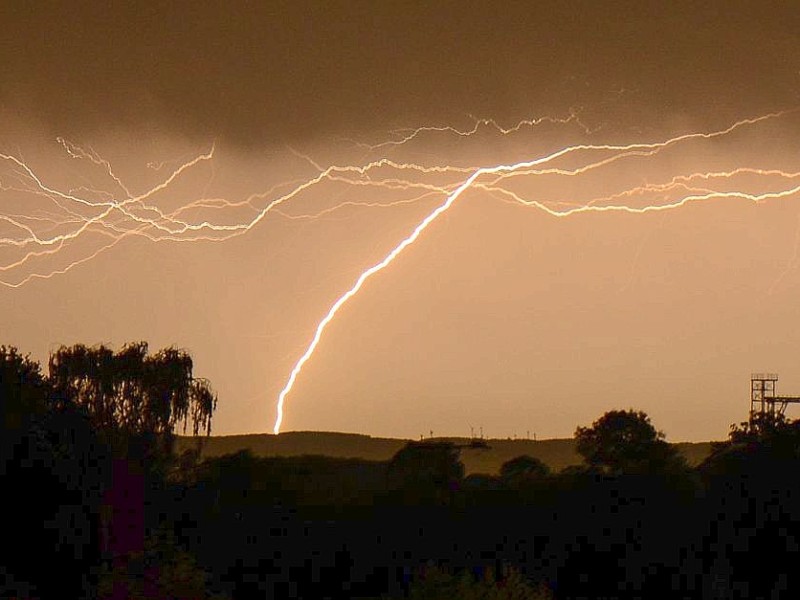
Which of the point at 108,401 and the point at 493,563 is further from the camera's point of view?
the point at 108,401

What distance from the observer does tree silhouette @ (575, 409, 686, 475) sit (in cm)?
10850

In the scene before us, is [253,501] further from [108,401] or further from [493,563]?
[493,563]

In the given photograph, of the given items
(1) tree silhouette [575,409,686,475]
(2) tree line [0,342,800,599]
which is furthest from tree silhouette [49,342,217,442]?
(1) tree silhouette [575,409,686,475]

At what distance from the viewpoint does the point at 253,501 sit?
65.8 metres

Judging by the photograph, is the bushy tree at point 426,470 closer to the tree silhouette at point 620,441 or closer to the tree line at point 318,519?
the tree line at point 318,519

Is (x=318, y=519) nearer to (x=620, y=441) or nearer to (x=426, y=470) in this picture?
(x=426, y=470)

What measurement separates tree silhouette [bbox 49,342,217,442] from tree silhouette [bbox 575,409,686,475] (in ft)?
106

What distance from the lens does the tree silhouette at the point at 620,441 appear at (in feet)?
356

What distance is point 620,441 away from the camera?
116 meters

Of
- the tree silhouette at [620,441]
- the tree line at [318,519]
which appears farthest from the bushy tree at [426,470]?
the tree silhouette at [620,441]

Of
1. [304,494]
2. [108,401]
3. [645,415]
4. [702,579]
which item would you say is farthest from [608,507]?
[645,415]

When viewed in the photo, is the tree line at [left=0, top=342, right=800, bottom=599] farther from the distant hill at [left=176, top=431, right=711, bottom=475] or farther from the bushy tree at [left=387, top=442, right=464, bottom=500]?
the distant hill at [left=176, top=431, right=711, bottom=475]

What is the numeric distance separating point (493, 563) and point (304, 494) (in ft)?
119

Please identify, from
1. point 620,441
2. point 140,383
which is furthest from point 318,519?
point 620,441
